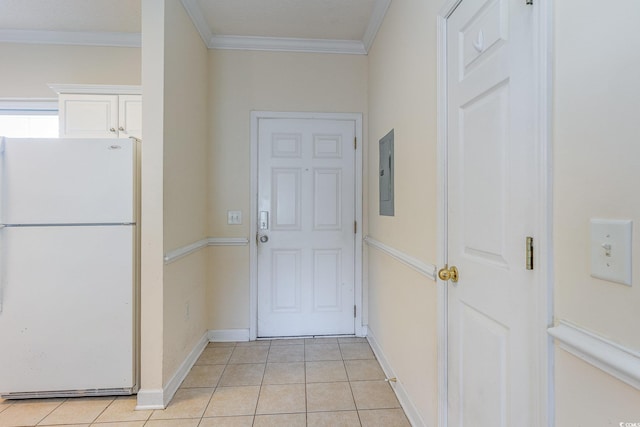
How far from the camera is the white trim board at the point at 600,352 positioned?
53cm

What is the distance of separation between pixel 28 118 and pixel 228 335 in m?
2.61

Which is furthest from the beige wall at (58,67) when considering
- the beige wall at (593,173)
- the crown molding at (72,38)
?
the beige wall at (593,173)

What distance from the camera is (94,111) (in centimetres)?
224

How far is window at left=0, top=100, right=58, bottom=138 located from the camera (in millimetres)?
2578

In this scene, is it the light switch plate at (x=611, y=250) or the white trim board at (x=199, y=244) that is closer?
the light switch plate at (x=611, y=250)

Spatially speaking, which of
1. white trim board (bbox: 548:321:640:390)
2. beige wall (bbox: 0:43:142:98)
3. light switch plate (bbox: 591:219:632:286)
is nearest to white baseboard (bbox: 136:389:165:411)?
white trim board (bbox: 548:321:640:390)

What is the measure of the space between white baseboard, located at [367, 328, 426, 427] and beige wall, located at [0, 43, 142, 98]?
3093 mm

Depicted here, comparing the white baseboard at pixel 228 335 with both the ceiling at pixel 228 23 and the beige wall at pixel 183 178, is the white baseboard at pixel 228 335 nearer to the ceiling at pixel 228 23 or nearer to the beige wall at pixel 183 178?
the beige wall at pixel 183 178

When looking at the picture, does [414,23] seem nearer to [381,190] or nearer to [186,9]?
[381,190]

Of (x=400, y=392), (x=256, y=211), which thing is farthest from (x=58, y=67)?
(x=400, y=392)

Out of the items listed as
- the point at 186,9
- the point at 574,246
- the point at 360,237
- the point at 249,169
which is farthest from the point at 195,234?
the point at 574,246

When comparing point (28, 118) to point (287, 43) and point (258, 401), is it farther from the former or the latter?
point (258, 401)

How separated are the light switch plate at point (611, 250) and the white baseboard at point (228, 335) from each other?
2599 mm

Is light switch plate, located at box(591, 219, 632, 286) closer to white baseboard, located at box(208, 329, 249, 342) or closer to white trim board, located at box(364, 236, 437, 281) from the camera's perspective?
white trim board, located at box(364, 236, 437, 281)
